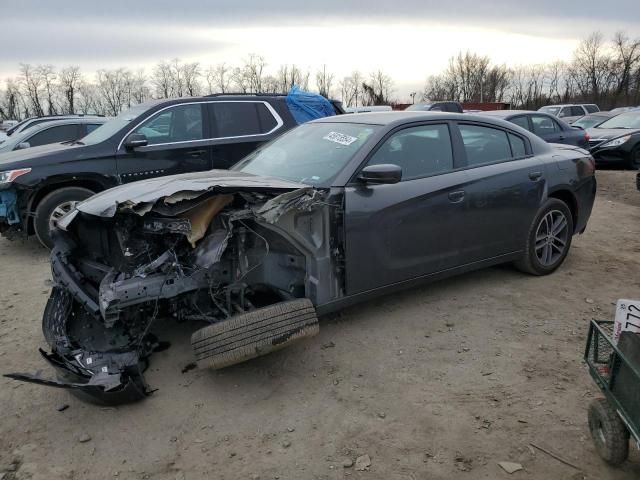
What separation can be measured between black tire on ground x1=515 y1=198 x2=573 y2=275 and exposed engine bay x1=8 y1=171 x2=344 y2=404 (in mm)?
2187

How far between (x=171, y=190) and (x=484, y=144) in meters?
2.86

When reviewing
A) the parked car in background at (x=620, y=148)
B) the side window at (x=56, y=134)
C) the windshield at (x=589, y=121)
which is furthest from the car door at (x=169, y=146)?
the windshield at (x=589, y=121)

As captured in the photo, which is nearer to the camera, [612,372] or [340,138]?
[612,372]

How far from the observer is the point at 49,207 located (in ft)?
20.7

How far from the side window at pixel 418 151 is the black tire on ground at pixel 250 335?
4.48ft

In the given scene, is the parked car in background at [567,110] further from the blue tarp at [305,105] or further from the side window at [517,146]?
the side window at [517,146]

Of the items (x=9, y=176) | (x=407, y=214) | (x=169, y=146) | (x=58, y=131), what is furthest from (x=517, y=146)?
(x=58, y=131)

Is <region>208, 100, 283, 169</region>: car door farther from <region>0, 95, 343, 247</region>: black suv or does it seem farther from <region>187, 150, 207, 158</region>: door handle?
<region>187, 150, 207, 158</region>: door handle

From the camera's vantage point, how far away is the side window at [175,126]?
6852mm

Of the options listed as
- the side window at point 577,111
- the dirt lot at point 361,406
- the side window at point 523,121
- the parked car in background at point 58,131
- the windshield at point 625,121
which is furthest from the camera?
the side window at point 577,111

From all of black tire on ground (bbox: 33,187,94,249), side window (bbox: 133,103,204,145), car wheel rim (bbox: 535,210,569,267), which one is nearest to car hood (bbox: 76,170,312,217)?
car wheel rim (bbox: 535,210,569,267)

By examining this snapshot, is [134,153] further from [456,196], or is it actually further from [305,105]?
[456,196]

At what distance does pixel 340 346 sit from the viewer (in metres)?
3.87

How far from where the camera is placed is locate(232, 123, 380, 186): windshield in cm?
396
